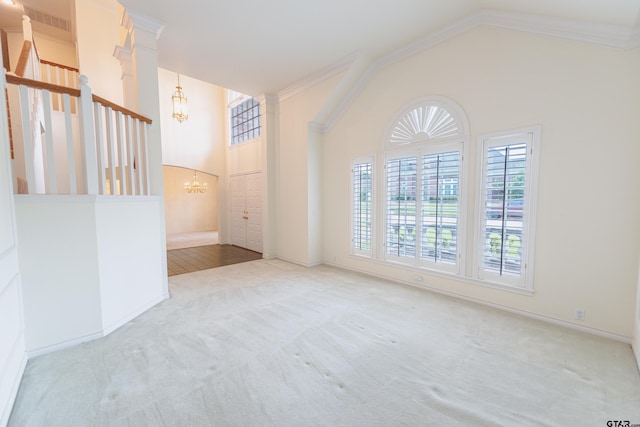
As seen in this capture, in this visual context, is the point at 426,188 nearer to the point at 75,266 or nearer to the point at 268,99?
the point at 268,99

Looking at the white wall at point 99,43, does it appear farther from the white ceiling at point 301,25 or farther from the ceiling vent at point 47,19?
the white ceiling at point 301,25

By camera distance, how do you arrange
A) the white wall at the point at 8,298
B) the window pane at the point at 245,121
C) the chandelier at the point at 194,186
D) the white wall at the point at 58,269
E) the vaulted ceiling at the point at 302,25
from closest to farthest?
the white wall at the point at 8,298, the white wall at the point at 58,269, the vaulted ceiling at the point at 302,25, the window pane at the point at 245,121, the chandelier at the point at 194,186

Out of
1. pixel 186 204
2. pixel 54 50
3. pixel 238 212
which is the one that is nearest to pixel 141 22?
pixel 54 50

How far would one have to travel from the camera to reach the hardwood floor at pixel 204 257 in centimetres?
551

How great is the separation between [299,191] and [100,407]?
434 cm

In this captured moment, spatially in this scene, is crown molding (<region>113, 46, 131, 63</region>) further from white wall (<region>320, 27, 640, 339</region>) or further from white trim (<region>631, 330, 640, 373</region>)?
white trim (<region>631, 330, 640, 373</region>)

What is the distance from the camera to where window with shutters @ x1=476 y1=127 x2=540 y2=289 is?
302cm

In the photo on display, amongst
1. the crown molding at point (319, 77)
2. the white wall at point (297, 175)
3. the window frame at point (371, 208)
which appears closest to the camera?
the crown molding at point (319, 77)

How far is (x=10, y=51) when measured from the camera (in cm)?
561

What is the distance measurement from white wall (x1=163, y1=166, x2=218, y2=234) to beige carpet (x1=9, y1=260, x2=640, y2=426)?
9186mm

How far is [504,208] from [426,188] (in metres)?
1.03

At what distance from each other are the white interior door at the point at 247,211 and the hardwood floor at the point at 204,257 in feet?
0.96

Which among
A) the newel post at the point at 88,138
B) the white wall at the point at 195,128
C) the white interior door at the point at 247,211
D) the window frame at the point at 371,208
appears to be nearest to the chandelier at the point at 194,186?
the white wall at the point at 195,128

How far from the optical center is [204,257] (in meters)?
6.51
